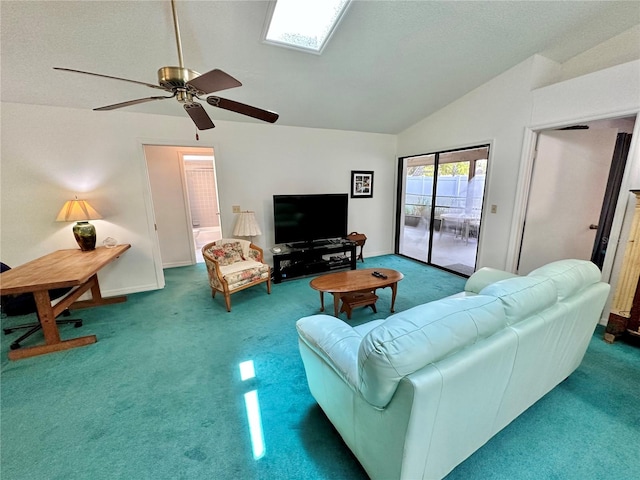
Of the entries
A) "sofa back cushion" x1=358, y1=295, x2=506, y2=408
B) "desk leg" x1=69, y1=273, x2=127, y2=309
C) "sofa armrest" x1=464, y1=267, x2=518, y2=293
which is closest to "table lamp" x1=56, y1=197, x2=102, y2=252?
"desk leg" x1=69, y1=273, x2=127, y2=309

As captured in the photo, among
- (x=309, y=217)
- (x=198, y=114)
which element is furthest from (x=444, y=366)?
(x=309, y=217)

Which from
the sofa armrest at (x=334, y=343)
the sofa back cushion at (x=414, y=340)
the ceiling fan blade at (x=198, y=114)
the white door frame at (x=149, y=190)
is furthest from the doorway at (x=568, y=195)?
the white door frame at (x=149, y=190)

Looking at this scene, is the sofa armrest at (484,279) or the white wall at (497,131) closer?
the sofa armrest at (484,279)

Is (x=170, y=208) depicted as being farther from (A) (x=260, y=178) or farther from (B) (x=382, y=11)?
(B) (x=382, y=11)

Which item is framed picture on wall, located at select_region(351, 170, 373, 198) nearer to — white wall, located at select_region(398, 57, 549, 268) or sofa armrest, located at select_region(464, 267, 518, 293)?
white wall, located at select_region(398, 57, 549, 268)

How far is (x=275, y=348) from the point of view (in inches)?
94.6

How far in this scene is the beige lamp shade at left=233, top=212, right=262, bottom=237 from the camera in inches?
153

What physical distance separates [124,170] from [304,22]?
114 inches

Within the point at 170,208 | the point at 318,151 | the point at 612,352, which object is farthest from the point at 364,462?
the point at 170,208

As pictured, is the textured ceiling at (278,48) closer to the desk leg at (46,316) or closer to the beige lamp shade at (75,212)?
the beige lamp shade at (75,212)

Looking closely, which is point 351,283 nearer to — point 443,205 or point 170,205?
point 443,205

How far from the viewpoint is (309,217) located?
4250 mm

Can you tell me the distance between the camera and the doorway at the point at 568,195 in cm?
323

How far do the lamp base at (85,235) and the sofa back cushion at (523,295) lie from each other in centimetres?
413
